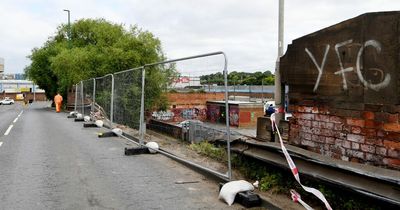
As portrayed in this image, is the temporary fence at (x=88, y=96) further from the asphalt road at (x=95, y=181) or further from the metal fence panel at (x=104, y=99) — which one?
the asphalt road at (x=95, y=181)

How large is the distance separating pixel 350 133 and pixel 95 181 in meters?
4.25

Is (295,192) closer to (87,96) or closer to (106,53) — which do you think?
(87,96)

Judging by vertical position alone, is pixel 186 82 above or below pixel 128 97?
above

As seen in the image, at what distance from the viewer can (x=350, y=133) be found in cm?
547

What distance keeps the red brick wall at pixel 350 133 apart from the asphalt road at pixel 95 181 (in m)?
1.58

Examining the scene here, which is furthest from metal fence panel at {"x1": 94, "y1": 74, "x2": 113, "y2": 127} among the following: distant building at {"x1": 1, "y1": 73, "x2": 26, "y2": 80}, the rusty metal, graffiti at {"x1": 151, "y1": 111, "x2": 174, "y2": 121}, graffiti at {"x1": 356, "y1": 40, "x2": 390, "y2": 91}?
distant building at {"x1": 1, "y1": 73, "x2": 26, "y2": 80}

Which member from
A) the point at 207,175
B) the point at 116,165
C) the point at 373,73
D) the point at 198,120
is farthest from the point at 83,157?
the point at 373,73

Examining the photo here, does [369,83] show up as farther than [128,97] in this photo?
No

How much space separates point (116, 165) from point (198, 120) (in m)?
1.94

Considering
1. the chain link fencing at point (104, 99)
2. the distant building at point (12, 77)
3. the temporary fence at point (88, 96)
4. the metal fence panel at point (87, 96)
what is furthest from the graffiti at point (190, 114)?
the distant building at point (12, 77)

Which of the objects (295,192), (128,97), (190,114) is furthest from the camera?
(128,97)

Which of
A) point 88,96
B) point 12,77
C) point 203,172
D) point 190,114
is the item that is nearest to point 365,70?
point 203,172

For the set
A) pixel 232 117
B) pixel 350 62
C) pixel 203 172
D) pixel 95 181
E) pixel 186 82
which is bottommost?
pixel 95 181

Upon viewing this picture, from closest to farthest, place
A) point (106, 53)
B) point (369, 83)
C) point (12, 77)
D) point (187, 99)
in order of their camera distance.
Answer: point (369, 83) < point (187, 99) < point (106, 53) < point (12, 77)
